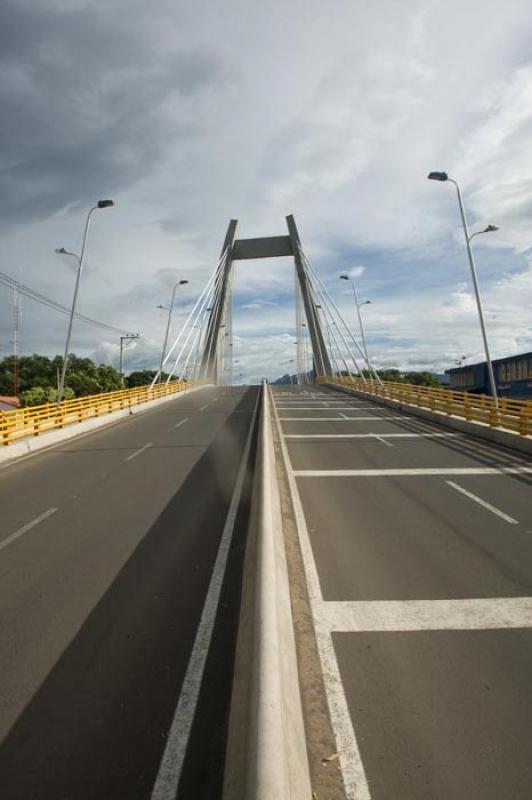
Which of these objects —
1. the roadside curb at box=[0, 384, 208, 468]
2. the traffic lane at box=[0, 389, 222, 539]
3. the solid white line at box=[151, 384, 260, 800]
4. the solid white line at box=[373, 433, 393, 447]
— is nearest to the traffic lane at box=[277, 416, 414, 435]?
the solid white line at box=[373, 433, 393, 447]

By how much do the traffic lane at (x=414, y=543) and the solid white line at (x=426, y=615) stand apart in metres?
0.14

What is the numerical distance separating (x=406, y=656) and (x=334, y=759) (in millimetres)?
1334

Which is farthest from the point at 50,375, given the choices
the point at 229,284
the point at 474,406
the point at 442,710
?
the point at 442,710

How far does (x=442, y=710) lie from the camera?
3.37 metres

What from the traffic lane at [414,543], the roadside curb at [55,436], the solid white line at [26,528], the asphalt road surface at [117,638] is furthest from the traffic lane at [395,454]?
the roadside curb at [55,436]

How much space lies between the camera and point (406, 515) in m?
7.96

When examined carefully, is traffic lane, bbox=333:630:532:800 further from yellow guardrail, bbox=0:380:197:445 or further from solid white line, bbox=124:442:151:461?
yellow guardrail, bbox=0:380:197:445

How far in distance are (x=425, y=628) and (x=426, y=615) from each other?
25 cm

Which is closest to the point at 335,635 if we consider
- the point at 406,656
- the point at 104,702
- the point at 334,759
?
the point at 406,656

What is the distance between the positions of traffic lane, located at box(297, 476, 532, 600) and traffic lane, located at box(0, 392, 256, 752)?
178 centimetres

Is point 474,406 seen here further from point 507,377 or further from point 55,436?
point 507,377

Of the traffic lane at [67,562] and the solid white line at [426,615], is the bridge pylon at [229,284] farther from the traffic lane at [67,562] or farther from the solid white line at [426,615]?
the solid white line at [426,615]

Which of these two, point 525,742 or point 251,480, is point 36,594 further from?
point 251,480

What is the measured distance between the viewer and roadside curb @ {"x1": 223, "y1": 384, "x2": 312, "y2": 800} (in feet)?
7.73
